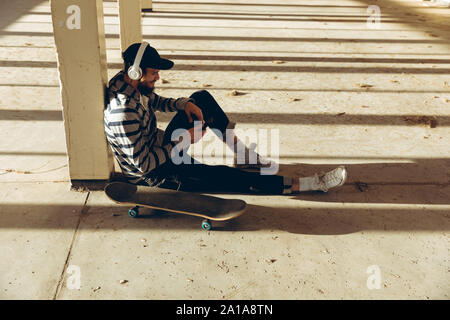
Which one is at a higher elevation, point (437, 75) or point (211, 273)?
point (437, 75)

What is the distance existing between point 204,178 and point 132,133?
31.5 inches

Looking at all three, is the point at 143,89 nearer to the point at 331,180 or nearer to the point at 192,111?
the point at 192,111

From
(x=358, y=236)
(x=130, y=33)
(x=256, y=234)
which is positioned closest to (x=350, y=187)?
(x=358, y=236)

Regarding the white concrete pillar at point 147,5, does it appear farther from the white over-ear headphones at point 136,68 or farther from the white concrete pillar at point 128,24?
the white over-ear headphones at point 136,68

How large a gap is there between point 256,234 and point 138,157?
1.14 m

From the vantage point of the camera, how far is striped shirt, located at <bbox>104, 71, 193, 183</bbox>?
3689 mm

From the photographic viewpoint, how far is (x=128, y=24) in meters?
6.91

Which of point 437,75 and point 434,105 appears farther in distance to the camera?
point 437,75

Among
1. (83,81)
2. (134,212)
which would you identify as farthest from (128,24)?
(134,212)

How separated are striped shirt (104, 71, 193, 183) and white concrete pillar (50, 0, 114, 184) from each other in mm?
181

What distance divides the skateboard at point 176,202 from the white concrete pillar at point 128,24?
11.4 ft

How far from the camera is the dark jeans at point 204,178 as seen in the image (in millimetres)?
4070

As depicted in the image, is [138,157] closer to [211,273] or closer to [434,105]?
[211,273]
